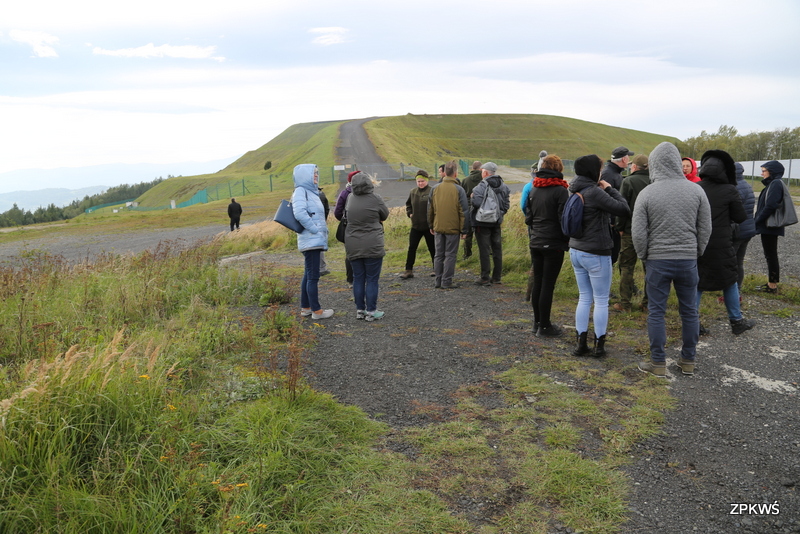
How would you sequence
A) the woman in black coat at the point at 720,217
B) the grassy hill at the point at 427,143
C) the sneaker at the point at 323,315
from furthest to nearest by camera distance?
the grassy hill at the point at 427,143
the sneaker at the point at 323,315
the woman in black coat at the point at 720,217

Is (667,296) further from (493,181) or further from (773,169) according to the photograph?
(493,181)


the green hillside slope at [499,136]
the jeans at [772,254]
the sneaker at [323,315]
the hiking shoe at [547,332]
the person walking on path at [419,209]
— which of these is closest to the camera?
the hiking shoe at [547,332]

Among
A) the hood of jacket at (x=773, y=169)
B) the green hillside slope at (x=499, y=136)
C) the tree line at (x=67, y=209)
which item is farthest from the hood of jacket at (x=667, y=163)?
the green hillside slope at (x=499, y=136)

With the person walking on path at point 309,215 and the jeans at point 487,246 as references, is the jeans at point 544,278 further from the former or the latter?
the person walking on path at point 309,215

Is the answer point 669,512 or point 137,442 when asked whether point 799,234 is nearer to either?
point 669,512

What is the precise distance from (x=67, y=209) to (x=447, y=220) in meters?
90.5

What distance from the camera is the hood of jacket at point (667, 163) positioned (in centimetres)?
498

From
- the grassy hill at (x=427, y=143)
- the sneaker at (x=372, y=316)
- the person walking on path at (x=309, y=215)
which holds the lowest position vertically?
the sneaker at (x=372, y=316)

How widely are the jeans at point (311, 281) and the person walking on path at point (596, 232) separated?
3294 mm

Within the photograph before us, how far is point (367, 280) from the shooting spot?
7.41 m

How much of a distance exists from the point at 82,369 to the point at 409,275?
6.98 meters

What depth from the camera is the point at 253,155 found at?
310ft

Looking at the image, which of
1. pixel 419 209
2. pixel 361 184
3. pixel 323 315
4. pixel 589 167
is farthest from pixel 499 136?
pixel 589 167

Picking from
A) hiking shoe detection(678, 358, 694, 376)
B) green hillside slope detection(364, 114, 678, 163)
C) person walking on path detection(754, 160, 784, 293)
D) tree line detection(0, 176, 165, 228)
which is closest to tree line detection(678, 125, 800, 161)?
green hillside slope detection(364, 114, 678, 163)
